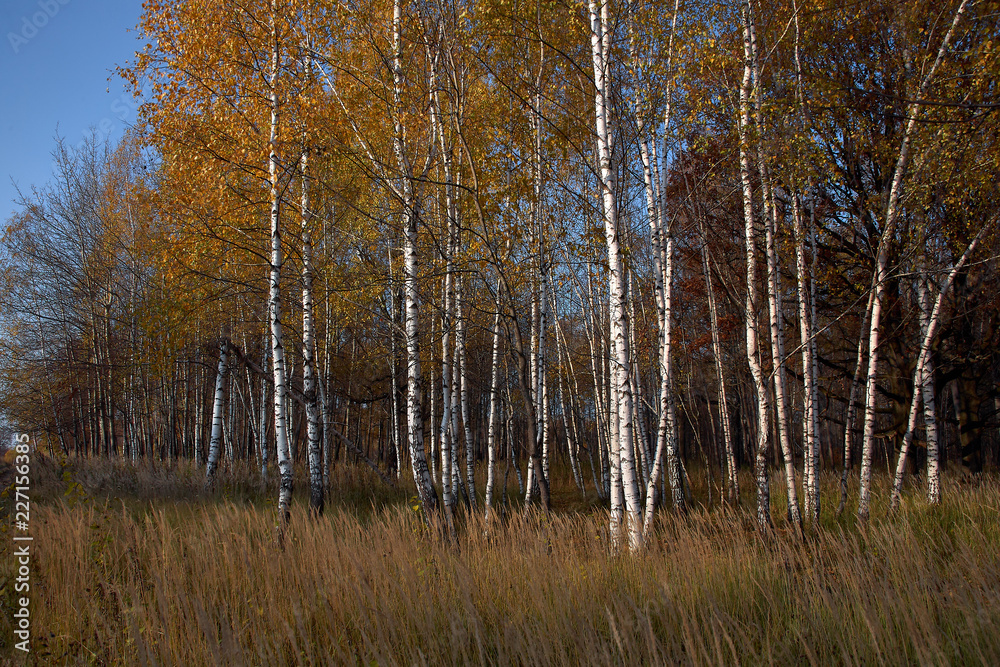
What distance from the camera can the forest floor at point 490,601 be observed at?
2.70m

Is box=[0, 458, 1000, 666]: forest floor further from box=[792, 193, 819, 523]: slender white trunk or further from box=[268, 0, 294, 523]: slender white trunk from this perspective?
box=[792, 193, 819, 523]: slender white trunk

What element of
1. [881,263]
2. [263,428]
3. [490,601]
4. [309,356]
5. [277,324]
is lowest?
[490,601]

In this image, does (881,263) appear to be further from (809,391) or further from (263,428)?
(263,428)

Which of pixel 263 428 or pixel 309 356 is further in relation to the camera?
pixel 263 428

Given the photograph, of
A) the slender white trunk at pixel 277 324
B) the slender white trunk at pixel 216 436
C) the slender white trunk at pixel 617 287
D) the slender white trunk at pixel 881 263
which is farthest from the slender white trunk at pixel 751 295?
the slender white trunk at pixel 216 436

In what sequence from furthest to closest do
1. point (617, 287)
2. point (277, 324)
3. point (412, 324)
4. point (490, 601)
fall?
1. point (277, 324)
2. point (412, 324)
3. point (617, 287)
4. point (490, 601)

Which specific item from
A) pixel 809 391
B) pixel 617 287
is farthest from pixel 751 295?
pixel 617 287

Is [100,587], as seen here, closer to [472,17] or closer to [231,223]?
[231,223]

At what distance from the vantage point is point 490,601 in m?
3.38

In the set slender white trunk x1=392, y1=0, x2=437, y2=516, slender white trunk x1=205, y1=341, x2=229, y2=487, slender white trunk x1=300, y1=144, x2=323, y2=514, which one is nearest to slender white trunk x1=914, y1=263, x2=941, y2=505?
slender white trunk x1=392, y1=0, x2=437, y2=516

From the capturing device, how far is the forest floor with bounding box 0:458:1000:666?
106 inches

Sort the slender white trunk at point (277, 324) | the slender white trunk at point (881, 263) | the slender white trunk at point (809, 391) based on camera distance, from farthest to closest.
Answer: the slender white trunk at point (277, 324), the slender white trunk at point (809, 391), the slender white trunk at point (881, 263)

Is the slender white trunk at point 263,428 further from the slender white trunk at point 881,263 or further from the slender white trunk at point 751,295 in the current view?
the slender white trunk at point 881,263

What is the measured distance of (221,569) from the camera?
412cm
